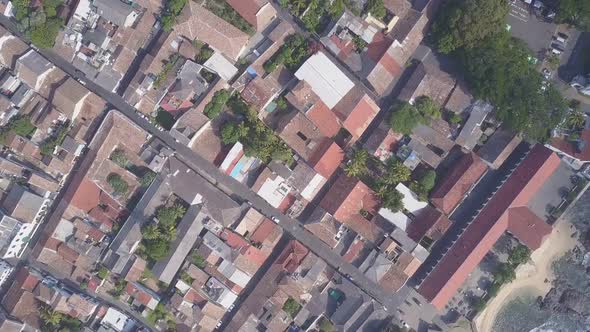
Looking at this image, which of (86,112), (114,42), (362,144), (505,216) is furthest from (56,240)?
(505,216)

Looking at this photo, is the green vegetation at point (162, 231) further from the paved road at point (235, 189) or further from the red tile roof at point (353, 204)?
the red tile roof at point (353, 204)

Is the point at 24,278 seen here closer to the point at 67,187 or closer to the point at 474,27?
the point at 67,187

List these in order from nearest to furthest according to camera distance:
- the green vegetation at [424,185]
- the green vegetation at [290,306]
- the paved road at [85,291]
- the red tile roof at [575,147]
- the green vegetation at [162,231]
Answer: the red tile roof at [575,147] → the green vegetation at [424,185] → the green vegetation at [162,231] → the green vegetation at [290,306] → the paved road at [85,291]

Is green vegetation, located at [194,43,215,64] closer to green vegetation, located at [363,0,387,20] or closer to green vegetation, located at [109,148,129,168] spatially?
green vegetation, located at [109,148,129,168]

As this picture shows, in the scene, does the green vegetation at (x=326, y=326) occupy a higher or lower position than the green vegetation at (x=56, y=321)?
higher

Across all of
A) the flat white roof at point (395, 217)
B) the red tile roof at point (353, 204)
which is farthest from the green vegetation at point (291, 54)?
the flat white roof at point (395, 217)

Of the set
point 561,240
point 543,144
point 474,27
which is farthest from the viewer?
point 561,240

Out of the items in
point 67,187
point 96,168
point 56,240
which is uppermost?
point 96,168
